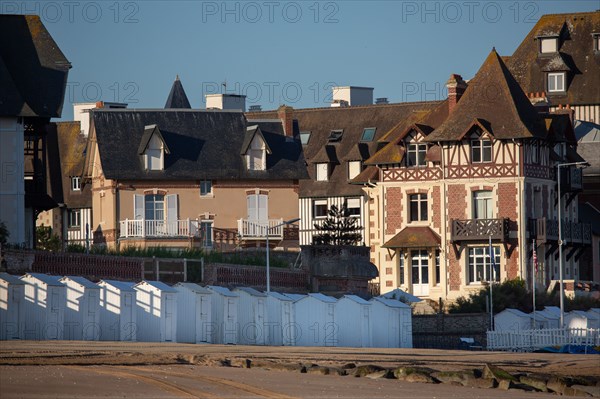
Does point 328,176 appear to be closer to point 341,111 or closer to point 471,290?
point 341,111

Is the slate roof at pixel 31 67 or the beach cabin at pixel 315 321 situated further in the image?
the slate roof at pixel 31 67

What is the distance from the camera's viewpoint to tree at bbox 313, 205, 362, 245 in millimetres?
67625

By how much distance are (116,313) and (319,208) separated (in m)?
38.0

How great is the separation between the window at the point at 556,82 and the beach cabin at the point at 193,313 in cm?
4124

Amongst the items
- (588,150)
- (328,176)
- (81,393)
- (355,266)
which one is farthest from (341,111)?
(81,393)

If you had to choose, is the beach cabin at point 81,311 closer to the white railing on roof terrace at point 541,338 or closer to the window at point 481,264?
the white railing on roof terrace at point 541,338

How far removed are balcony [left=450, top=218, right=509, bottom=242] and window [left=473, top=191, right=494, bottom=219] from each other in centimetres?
84

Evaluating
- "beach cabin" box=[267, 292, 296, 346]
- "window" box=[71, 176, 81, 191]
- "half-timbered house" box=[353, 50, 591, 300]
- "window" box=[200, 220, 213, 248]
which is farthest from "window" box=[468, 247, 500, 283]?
"window" box=[71, 176, 81, 191]

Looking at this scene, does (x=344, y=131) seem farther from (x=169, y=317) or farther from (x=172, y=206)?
(x=169, y=317)

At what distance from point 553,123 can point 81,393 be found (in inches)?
1848

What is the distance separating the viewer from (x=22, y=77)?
56.3 m

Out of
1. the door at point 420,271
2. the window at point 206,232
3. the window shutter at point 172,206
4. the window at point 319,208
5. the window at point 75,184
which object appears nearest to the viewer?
the window at point 206,232

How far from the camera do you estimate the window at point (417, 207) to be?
7062cm

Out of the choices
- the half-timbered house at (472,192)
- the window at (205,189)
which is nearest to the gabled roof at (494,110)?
the half-timbered house at (472,192)
